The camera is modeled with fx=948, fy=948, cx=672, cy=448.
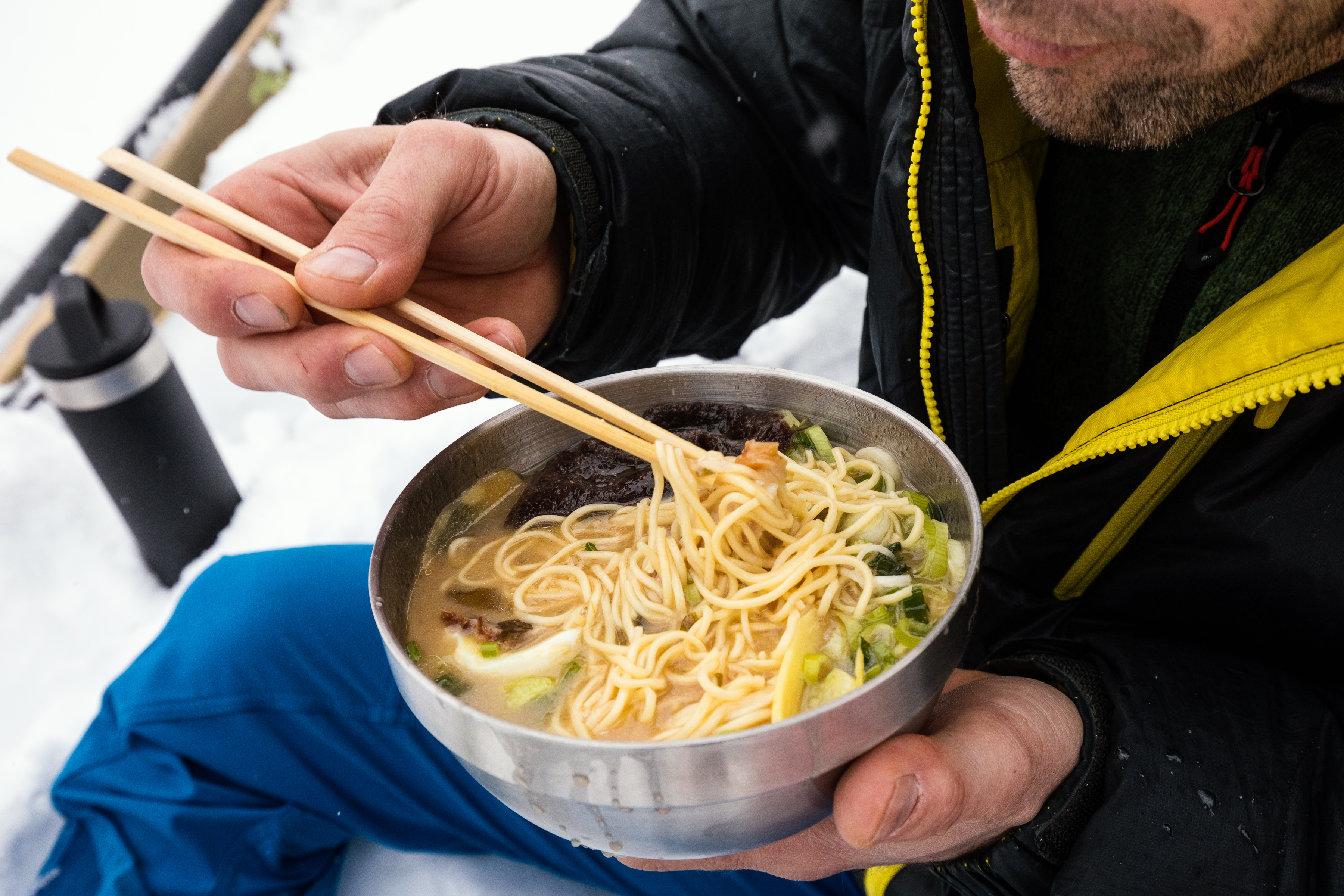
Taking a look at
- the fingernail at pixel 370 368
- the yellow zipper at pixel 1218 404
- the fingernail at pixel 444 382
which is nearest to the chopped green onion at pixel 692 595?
the fingernail at pixel 444 382

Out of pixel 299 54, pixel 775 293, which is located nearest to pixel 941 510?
pixel 775 293

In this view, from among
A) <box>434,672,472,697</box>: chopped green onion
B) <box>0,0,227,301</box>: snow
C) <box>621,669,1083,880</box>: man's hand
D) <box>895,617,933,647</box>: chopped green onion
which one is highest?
<box>0,0,227,301</box>: snow

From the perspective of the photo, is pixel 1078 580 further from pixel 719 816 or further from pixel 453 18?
pixel 453 18

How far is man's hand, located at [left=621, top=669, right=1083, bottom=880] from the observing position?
150cm

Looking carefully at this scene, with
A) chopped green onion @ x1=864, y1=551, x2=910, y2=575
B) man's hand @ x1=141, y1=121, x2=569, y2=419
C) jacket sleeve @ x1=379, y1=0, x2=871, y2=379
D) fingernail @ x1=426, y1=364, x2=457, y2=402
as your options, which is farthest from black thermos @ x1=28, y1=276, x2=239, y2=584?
chopped green onion @ x1=864, y1=551, x2=910, y2=575

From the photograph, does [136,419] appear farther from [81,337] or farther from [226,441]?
[226,441]

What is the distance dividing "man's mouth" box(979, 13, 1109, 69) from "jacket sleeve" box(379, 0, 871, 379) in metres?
0.98

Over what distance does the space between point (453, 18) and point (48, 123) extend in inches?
97.7

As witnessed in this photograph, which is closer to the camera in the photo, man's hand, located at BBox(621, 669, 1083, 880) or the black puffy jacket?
man's hand, located at BBox(621, 669, 1083, 880)

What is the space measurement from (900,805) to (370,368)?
1.34 metres

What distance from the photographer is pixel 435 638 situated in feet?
6.02

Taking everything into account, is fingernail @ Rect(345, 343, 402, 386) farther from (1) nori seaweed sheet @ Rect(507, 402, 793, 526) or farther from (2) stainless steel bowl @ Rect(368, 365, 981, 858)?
(1) nori seaweed sheet @ Rect(507, 402, 793, 526)

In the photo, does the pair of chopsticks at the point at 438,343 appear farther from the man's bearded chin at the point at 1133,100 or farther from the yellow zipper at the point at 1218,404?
the man's bearded chin at the point at 1133,100

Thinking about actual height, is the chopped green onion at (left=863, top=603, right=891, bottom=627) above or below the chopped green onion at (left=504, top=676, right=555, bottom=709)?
below
